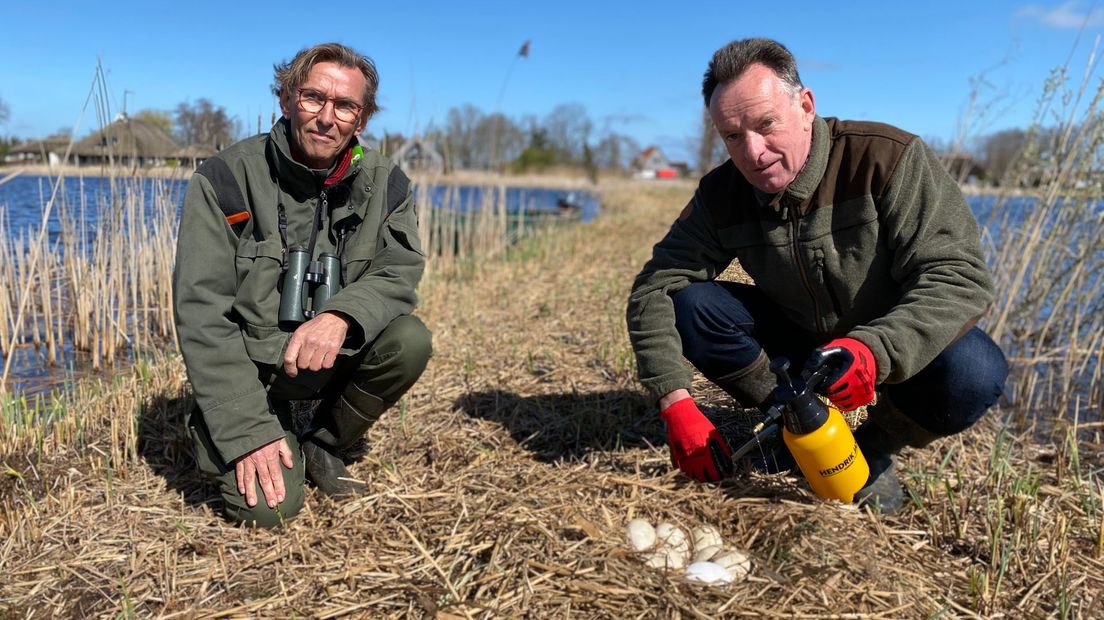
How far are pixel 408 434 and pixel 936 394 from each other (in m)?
1.95

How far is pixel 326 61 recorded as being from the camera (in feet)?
7.92

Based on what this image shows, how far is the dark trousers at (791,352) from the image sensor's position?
218cm

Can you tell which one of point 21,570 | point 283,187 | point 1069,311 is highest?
point 283,187

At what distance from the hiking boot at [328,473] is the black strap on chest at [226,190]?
0.84 m

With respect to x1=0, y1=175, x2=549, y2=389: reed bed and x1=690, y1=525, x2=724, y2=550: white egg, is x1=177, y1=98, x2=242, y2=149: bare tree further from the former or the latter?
x1=690, y1=525, x2=724, y2=550: white egg

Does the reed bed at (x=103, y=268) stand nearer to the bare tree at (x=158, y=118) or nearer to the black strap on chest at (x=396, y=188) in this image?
the bare tree at (x=158, y=118)

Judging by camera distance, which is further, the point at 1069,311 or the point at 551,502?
the point at 1069,311

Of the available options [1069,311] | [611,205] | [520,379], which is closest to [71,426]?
[520,379]

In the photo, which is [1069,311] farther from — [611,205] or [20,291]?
[611,205]

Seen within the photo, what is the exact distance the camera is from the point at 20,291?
4.82 meters

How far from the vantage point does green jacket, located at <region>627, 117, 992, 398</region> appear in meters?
2.06

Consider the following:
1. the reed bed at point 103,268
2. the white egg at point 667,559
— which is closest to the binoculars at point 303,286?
the white egg at point 667,559

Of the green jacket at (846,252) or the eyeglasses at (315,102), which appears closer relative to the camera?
the green jacket at (846,252)

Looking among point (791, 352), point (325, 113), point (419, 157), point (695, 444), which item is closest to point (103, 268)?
point (325, 113)
